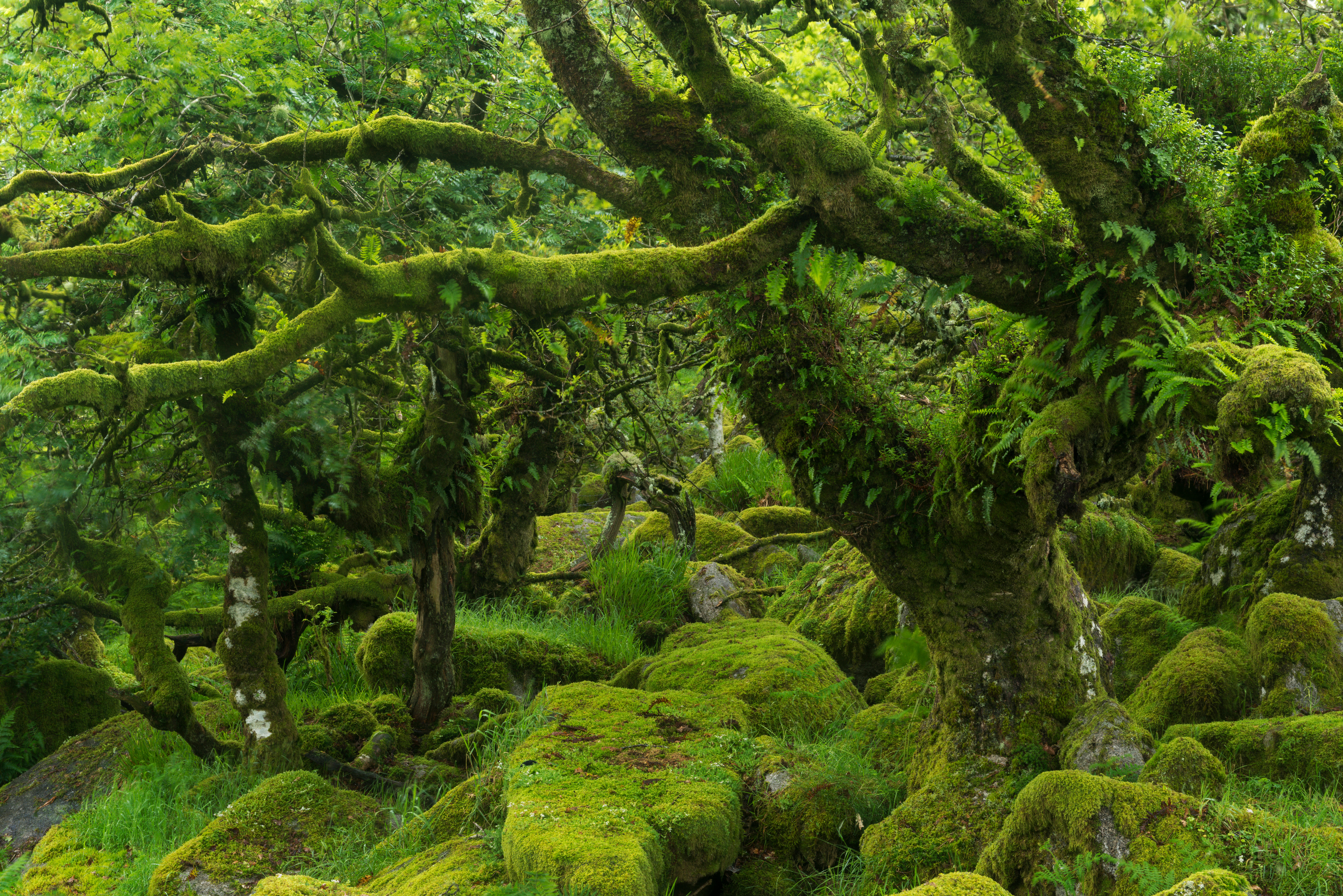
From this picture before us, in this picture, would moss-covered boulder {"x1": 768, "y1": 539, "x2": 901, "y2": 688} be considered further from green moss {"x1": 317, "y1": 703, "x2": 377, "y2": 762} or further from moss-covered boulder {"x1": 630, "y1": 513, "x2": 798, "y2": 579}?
green moss {"x1": 317, "y1": 703, "x2": 377, "y2": 762}

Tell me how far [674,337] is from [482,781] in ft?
16.6

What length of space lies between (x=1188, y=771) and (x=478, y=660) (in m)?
6.37

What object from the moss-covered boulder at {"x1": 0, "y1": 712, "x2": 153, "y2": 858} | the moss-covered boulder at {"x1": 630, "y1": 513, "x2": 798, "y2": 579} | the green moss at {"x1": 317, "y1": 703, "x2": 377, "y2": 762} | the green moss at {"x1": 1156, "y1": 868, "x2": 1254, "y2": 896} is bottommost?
the moss-covered boulder at {"x1": 0, "y1": 712, "x2": 153, "y2": 858}

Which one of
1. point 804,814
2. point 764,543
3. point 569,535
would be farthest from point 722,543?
point 804,814

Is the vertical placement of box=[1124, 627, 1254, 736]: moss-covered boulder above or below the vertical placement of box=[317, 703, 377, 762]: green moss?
above

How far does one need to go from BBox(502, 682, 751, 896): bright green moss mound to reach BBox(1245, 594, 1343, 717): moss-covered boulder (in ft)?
11.6

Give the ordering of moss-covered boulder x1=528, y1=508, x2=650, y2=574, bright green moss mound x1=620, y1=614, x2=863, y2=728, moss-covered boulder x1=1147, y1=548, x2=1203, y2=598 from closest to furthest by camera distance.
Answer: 1. bright green moss mound x1=620, y1=614, x2=863, y2=728
2. moss-covered boulder x1=1147, y1=548, x2=1203, y2=598
3. moss-covered boulder x1=528, y1=508, x2=650, y2=574

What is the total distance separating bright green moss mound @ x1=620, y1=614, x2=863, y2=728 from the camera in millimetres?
7367

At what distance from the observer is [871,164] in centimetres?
518

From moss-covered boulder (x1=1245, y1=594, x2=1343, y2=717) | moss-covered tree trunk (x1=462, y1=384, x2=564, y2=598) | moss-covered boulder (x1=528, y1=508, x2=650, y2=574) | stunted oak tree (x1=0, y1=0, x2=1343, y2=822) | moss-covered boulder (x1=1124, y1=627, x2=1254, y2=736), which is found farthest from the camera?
moss-covered boulder (x1=528, y1=508, x2=650, y2=574)

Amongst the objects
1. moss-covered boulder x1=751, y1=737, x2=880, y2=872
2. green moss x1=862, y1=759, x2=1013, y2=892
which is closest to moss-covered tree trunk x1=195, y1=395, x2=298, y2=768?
moss-covered boulder x1=751, y1=737, x2=880, y2=872

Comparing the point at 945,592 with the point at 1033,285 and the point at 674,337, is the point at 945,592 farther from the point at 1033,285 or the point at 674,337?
the point at 674,337

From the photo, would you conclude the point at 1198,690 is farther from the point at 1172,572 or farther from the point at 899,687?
the point at 1172,572

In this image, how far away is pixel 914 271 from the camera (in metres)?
5.30
